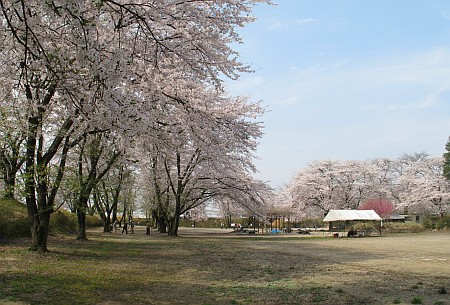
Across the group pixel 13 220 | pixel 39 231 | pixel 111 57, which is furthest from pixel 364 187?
pixel 111 57

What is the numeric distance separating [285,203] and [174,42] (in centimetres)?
5379

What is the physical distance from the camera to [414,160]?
6888cm

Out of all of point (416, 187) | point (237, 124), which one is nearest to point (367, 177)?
point (416, 187)

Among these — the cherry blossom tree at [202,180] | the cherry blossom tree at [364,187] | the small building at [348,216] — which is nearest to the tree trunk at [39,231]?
the cherry blossom tree at [202,180]

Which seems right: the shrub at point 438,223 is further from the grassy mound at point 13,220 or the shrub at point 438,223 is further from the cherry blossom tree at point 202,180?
the grassy mound at point 13,220

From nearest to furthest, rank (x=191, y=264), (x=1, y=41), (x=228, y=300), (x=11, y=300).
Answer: (x=11, y=300)
(x=228, y=300)
(x=1, y=41)
(x=191, y=264)

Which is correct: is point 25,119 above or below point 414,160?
below

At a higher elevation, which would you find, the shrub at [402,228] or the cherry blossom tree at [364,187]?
the cherry blossom tree at [364,187]

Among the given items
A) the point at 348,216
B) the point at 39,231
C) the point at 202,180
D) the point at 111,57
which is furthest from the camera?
the point at 348,216

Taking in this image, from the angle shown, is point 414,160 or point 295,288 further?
point 414,160

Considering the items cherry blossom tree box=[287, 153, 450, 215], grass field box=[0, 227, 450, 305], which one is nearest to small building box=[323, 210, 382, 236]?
cherry blossom tree box=[287, 153, 450, 215]

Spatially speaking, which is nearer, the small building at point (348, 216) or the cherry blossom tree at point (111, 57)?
the cherry blossom tree at point (111, 57)

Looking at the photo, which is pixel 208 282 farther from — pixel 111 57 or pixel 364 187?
pixel 364 187

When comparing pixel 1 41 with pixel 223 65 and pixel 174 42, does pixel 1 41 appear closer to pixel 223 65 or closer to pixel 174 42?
pixel 174 42
